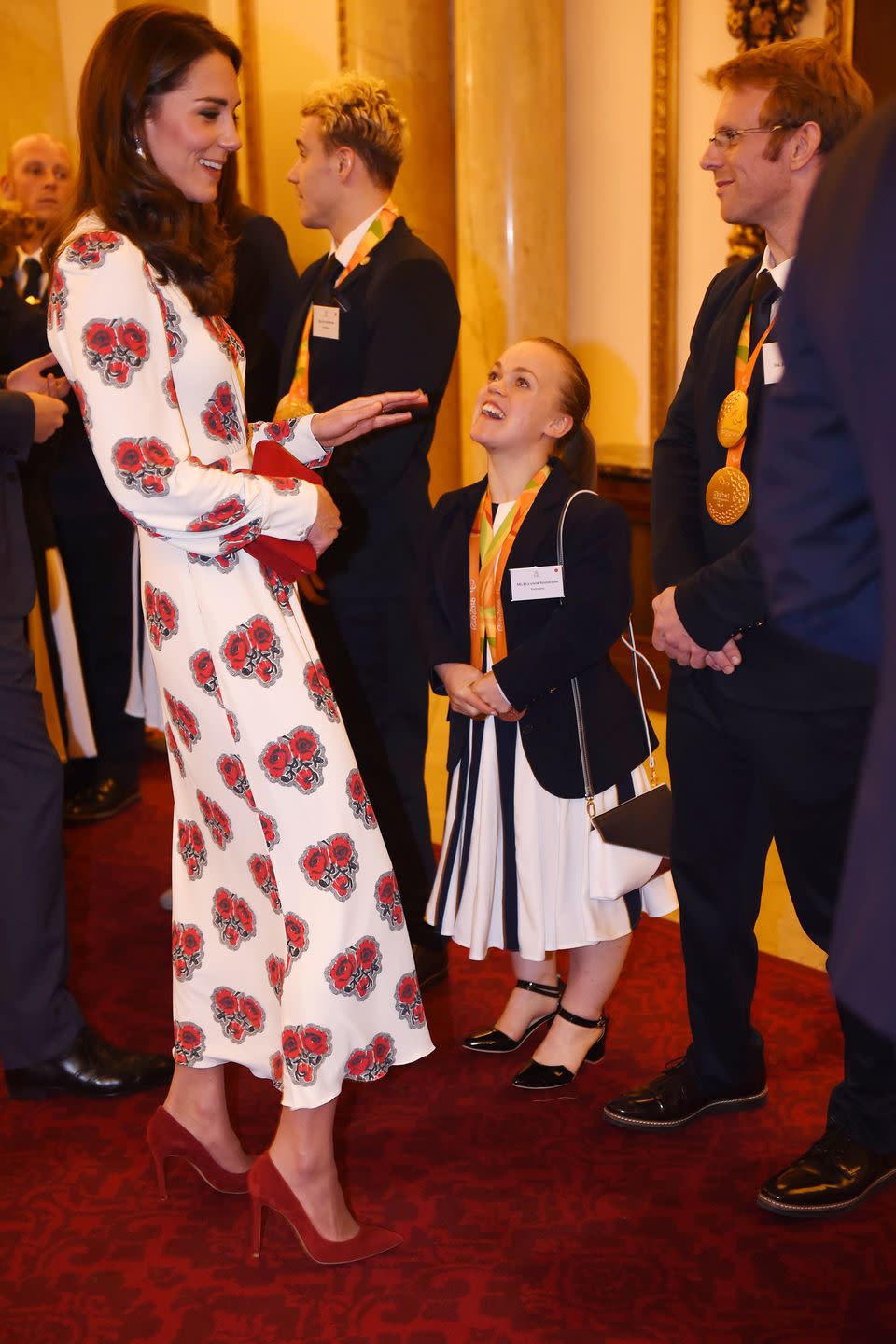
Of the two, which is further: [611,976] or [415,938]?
[415,938]

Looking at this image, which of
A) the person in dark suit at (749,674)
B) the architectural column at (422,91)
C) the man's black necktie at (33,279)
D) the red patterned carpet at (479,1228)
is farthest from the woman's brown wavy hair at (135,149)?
the architectural column at (422,91)

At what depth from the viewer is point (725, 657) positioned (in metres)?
2.21

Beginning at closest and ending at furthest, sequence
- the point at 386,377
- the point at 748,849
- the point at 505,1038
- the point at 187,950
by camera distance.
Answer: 1. the point at 187,950
2. the point at 748,849
3. the point at 505,1038
4. the point at 386,377

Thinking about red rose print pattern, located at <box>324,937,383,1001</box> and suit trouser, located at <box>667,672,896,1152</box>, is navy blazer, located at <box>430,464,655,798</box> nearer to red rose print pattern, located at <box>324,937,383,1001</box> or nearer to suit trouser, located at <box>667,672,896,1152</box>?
suit trouser, located at <box>667,672,896,1152</box>

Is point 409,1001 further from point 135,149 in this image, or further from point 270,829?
point 135,149

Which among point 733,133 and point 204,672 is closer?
point 204,672

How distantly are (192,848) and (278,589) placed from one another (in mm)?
467

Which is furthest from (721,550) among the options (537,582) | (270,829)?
(270,829)

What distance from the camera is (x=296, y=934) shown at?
6.79 ft

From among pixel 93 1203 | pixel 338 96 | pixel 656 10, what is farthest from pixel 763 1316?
pixel 656 10

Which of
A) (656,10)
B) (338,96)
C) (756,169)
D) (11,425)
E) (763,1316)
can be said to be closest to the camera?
(763,1316)

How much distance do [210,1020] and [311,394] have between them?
5.09ft

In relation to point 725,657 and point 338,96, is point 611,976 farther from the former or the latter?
point 338,96

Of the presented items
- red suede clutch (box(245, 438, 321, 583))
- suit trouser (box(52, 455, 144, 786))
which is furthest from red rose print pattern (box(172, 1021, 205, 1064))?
suit trouser (box(52, 455, 144, 786))
